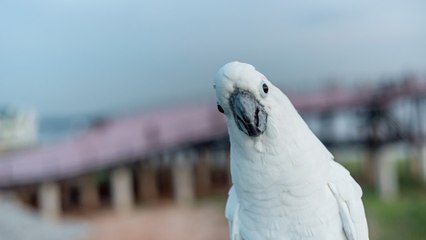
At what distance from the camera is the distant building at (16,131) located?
193 inches

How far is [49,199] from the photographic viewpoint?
4375mm

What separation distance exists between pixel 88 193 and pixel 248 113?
406 centimetres

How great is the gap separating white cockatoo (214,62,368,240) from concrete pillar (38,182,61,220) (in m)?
3.67

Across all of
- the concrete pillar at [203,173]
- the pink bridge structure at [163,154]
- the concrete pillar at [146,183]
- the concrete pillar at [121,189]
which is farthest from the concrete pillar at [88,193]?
the concrete pillar at [203,173]

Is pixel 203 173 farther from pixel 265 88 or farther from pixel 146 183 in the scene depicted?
pixel 265 88

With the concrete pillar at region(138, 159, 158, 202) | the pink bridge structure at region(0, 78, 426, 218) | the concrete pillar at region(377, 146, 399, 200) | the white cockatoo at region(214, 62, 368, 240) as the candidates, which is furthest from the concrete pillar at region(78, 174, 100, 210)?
the white cockatoo at region(214, 62, 368, 240)

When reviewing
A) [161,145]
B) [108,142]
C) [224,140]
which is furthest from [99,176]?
[224,140]

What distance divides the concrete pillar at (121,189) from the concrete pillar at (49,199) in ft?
1.57

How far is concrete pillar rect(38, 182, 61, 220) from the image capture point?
4336mm

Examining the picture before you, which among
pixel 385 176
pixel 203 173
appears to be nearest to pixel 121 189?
pixel 203 173

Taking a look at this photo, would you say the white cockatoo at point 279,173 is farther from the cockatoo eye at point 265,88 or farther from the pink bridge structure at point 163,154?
the pink bridge structure at point 163,154

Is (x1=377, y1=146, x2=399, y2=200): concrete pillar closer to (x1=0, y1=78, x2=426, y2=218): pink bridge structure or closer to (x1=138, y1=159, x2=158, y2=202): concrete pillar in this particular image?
(x1=0, y1=78, x2=426, y2=218): pink bridge structure

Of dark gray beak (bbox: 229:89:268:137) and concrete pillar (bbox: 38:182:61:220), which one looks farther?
concrete pillar (bbox: 38:182:61:220)

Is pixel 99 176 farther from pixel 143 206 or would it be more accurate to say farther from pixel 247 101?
pixel 247 101
